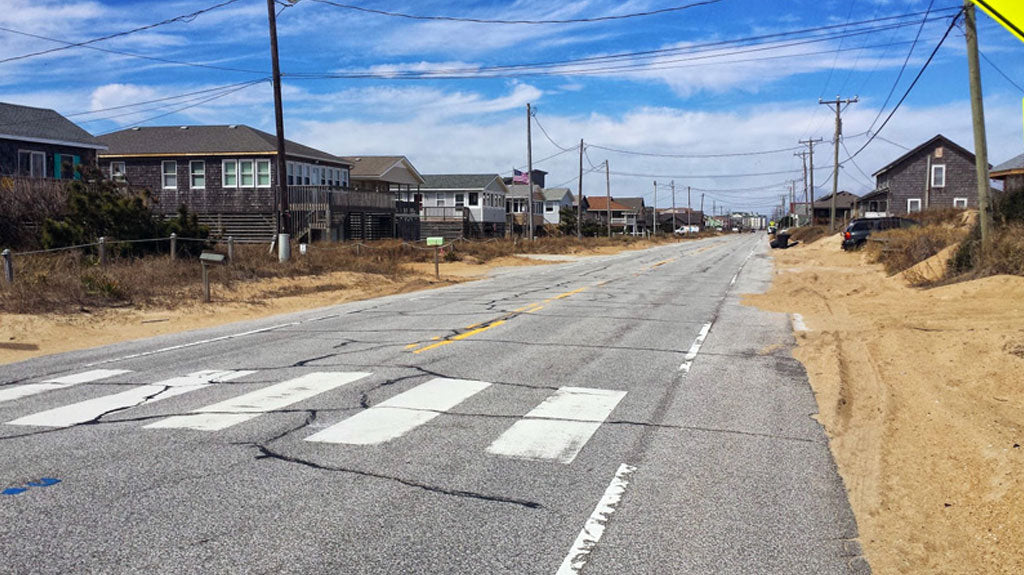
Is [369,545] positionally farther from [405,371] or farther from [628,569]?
[405,371]

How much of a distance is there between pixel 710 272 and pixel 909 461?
26.0m

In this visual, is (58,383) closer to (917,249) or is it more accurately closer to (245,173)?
(917,249)

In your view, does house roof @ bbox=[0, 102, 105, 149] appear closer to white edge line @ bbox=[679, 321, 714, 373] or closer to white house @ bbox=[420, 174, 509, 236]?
white edge line @ bbox=[679, 321, 714, 373]

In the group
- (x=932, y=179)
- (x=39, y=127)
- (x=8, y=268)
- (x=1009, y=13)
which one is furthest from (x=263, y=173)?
(x=932, y=179)

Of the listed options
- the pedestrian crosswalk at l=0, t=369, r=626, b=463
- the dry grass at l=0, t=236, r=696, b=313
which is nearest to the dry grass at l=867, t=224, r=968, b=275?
the dry grass at l=0, t=236, r=696, b=313

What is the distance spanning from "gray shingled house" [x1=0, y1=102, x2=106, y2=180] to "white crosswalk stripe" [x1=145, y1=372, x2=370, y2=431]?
27518mm

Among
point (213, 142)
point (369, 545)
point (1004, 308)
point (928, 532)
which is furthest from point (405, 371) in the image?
point (213, 142)

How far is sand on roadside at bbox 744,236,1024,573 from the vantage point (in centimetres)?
455

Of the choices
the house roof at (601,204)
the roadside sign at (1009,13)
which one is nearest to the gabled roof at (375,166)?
the roadside sign at (1009,13)

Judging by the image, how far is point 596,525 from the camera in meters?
4.67

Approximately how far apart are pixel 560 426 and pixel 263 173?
38.4 meters

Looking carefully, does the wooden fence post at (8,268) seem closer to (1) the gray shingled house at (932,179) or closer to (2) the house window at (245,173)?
(2) the house window at (245,173)

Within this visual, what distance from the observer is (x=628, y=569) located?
4.10 metres

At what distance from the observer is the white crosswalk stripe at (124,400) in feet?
23.5
